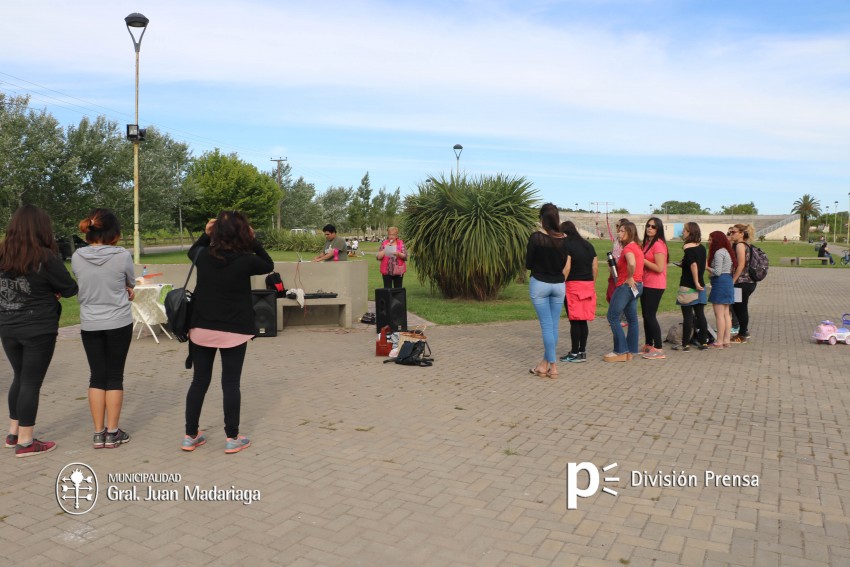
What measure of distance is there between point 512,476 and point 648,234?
4.89 meters

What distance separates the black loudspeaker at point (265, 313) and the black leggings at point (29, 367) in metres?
5.29

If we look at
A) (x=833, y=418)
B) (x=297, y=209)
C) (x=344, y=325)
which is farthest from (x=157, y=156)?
(x=833, y=418)

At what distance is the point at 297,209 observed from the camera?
260ft

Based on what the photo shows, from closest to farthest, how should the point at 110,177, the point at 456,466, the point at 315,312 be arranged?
the point at 456,466
the point at 315,312
the point at 110,177

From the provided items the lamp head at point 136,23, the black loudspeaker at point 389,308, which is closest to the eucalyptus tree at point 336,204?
the lamp head at point 136,23

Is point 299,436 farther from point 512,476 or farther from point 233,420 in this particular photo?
point 512,476

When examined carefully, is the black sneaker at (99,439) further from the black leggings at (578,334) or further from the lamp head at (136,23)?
the lamp head at (136,23)

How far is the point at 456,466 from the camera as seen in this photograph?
15.4ft

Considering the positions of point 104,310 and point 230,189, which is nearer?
point 104,310

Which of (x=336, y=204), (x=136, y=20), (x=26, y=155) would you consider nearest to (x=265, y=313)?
(x=136, y=20)

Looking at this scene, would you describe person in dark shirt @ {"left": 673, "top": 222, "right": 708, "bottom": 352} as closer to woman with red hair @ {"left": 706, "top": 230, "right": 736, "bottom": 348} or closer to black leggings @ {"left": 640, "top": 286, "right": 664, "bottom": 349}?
woman with red hair @ {"left": 706, "top": 230, "right": 736, "bottom": 348}

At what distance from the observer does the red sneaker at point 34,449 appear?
4855mm

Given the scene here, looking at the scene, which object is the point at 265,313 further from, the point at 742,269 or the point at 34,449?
the point at 742,269

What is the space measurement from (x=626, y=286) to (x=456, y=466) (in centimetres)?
422
